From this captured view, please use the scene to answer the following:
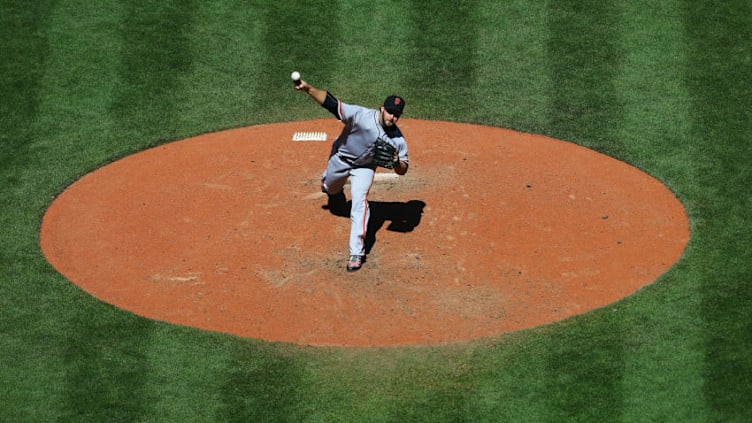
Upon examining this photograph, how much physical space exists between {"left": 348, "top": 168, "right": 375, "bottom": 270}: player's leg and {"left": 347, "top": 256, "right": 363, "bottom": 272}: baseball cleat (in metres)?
0.04

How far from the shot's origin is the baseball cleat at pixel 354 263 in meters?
12.8

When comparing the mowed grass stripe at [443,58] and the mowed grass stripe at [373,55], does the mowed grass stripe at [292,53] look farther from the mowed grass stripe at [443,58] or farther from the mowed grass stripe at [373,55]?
the mowed grass stripe at [443,58]

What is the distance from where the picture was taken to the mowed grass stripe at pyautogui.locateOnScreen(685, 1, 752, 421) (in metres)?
11.0

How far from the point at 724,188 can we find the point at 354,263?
4.61 metres

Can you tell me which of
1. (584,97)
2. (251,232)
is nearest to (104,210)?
(251,232)

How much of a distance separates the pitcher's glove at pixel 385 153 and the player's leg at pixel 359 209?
0.31 meters

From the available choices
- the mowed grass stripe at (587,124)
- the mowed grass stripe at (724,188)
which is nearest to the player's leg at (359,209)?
the mowed grass stripe at (587,124)

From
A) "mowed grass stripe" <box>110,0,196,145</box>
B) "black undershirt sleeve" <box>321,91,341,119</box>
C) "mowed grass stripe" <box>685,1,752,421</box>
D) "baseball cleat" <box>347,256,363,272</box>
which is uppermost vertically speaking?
"black undershirt sleeve" <box>321,91,341,119</box>

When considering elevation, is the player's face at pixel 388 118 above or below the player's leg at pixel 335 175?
above

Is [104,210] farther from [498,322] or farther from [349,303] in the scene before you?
[498,322]

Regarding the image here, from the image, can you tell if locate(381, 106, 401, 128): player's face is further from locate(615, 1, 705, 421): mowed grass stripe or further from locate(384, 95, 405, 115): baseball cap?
locate(615, 1, 705, 421): mowed grass stripe

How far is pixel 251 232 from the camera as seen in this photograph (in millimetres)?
13523

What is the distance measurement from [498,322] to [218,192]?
407 cm

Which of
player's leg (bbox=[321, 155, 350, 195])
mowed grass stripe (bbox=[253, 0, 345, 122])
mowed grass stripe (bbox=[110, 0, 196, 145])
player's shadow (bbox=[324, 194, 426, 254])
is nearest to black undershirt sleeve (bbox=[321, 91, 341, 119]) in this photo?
player's leg (bbox=[321, 155, 350, 195])
